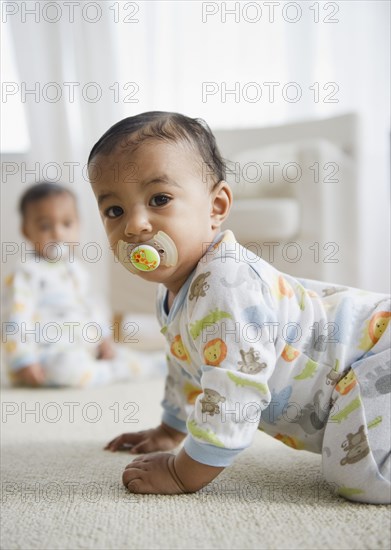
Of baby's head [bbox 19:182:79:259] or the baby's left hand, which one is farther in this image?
baby's head [bbox 19:182:79:259]

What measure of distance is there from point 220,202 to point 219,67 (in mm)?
2215

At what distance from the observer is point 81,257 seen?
3049 mm

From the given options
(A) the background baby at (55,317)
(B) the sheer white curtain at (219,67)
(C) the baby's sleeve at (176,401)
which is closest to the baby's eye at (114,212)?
(C) the baby's sleeve at (176,401)

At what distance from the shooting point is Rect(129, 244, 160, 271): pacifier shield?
0.76 meters

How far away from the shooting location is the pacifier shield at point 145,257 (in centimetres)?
76

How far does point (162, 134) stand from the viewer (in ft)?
2.57

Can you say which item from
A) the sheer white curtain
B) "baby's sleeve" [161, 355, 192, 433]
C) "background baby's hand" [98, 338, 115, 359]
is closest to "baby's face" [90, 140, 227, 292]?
"baby's sleeve" [161, 355, 192, 433]

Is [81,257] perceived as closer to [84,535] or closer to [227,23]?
[227,23]

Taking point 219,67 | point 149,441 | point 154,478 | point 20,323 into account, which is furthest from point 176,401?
point 219,67

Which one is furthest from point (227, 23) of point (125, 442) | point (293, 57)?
point (125, 442)

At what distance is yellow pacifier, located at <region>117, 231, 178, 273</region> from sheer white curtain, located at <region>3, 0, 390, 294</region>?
214 cm

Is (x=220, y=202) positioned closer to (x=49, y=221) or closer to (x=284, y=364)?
(x=284, y=364)

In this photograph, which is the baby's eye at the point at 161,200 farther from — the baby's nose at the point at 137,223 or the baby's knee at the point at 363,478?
the baby's knee at the point at 363,478

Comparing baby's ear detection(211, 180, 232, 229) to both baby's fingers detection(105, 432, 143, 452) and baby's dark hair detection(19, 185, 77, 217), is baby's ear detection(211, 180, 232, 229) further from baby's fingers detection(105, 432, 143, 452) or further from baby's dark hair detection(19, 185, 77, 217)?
baby's dark hair detection(19, 185, 77, 217)
